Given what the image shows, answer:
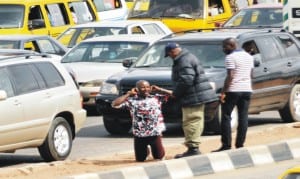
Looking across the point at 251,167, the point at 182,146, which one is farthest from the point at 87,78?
the point at 251,167

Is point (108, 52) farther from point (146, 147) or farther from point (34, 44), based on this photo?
point (146, 147)

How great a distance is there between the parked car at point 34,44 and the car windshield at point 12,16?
11.8 feet

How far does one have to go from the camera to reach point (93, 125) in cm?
2161

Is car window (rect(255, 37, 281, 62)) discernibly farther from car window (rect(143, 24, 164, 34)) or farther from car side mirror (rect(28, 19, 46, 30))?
car side mirror (rect(28, 19, 46, 30))

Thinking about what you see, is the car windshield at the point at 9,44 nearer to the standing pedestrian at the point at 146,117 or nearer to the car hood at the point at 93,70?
the car hood at the point at 93,70

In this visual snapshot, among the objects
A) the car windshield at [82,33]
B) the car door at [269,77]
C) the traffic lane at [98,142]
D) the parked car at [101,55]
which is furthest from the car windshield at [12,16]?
the car door at [269,77]

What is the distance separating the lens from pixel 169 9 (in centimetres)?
3281

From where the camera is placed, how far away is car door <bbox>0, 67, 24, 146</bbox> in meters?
15.2

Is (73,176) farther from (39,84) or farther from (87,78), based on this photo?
(87,78)

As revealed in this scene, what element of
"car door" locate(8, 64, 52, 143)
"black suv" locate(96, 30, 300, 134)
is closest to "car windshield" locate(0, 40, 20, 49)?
"black suv" locate(96, 30, 300, 134)

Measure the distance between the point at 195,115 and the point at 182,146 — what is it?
1967mm

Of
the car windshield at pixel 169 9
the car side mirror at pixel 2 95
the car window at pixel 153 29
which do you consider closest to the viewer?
the car side mirror at pixel 2 95

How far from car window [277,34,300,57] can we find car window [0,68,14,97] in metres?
6.65

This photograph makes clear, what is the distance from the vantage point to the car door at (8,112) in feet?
50.0
